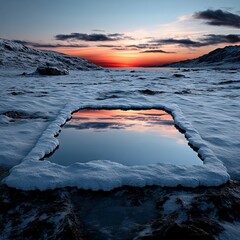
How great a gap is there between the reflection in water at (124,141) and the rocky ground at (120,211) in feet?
3.59

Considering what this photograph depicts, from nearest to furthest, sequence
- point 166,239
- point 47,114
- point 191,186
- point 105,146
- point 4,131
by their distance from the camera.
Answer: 1. point 166,239
2. point 191,186
3. point 105,146
4. point 4,131
5. point 47,114

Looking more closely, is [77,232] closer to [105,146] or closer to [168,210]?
Answer: [168,210]

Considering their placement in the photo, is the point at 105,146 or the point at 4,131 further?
the point at 4,131

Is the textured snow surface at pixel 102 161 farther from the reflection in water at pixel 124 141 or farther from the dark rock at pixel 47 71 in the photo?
the dark rock at pixel 47 71

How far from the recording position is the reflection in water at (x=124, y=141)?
4387 millimetres

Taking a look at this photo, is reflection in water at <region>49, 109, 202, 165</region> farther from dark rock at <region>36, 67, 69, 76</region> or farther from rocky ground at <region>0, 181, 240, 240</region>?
dark rock at <region>36, 67, 69, 76</region>

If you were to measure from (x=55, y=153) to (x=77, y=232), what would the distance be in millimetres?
2382

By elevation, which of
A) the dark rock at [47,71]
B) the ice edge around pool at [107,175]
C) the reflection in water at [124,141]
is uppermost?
the ice edge around pool at [107,175]

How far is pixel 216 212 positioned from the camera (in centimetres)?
272

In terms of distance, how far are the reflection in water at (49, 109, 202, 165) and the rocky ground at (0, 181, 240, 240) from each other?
1.09m

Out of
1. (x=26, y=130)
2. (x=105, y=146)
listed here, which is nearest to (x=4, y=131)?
(x=26, y=130)

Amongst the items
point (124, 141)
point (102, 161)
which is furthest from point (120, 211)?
point (124, 141)

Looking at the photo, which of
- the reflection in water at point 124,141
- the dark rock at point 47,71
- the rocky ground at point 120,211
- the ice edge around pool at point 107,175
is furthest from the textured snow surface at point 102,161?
the dark rock at point 47,71

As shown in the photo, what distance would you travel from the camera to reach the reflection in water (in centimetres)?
A: 439
